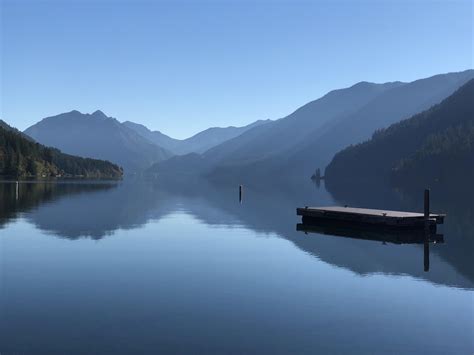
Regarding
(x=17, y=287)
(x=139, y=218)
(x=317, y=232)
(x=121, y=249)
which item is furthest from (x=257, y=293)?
(x=139, y=218)

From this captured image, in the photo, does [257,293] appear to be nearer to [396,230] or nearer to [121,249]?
[121,249]

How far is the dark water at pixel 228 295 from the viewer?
20.6 metres

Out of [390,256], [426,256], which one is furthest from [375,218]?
[390,256]

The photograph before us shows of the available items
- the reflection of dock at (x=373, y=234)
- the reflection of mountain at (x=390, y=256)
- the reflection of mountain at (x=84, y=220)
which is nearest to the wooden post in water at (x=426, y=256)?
the reflection of mountain at (x=390, y=256)

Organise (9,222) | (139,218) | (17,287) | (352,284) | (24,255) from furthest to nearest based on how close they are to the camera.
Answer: (139,218) < (9,222) < (24,255) < (352,284) < (17,287)

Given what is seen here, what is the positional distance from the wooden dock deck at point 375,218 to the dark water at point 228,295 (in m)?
9.28

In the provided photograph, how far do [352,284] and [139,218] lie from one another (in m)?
48.8

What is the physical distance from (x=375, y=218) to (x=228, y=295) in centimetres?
4237

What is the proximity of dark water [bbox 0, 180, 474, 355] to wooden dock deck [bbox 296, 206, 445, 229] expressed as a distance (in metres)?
9.28

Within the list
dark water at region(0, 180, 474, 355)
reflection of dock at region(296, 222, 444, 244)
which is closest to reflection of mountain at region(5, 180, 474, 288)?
dark water at region(0, 180, 474, 355)

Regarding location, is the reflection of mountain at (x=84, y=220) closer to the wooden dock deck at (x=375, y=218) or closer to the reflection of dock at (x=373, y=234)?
the reflection of dock at (x=373, y=234)

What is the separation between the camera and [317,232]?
6381cm

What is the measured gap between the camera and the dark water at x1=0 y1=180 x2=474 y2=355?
2061 cm

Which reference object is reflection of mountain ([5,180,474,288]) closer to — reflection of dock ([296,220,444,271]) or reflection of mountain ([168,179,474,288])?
reflection of mountain ([168,179,474,288])
